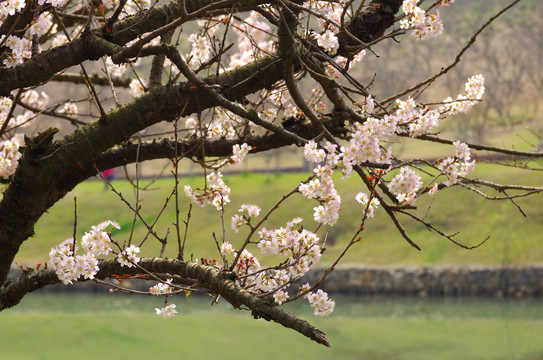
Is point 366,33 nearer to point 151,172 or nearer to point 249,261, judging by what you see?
point 249,261

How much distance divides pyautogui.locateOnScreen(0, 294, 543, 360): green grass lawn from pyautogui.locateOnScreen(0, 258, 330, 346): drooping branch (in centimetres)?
936

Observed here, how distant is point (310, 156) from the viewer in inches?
110

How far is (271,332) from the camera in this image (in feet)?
49.0

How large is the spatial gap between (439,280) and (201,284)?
1681 cm

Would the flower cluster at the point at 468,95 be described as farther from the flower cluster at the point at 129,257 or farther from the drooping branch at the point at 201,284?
the flower cluster at the point at 129,257

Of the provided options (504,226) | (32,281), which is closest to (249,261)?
(32,281)

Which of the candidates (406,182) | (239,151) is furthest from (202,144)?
(406,182)

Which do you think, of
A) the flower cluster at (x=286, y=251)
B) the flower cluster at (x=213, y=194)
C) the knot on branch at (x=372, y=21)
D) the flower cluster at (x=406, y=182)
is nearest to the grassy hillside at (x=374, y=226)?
the knot on branch at (x=372, y=21)

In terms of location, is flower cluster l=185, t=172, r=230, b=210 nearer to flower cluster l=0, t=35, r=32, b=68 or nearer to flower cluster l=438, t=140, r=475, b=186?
flower cluster l=0, t=35, r=32, b=68

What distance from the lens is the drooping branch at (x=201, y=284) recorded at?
8.09 feet

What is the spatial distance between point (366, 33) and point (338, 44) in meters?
0.33

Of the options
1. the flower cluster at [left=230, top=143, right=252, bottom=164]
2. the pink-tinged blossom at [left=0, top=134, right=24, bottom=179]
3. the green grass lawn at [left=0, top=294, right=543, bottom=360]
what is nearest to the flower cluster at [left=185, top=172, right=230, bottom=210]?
the flower cluster at [left=230, top=143, right=252, bottom=164]

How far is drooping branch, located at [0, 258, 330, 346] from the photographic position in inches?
97.0

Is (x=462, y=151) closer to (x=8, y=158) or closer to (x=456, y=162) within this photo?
(x=456, y=162)
